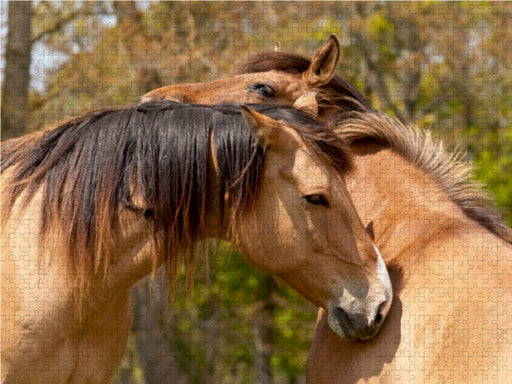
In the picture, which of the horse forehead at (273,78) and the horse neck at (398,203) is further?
the horse forehead at (273,78)

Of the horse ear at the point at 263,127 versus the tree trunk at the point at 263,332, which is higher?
the horse ear at the point at 263,127

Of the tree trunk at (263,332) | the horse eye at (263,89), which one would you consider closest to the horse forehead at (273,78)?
the horse eye at (263,89)

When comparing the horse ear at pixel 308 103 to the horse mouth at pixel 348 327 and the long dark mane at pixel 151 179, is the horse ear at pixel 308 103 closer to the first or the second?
the long dark mane at pixel 151 179

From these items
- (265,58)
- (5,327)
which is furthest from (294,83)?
(5,327)

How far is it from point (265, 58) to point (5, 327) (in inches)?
107

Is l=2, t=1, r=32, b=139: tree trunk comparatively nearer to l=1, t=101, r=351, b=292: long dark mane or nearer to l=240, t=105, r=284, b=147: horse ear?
l=1, t=101, r=351, b=292: long dark mane

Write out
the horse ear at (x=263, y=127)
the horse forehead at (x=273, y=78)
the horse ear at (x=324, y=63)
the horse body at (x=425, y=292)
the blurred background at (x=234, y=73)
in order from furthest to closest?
the blurred background at (x=234, y=73), the horse forehead at (x=273, y=78), the horse ear at (x=324, y=63), the horse ear at (x=263, y=127), the horse body at (x=425, y=292)

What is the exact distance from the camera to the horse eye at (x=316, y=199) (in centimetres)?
310

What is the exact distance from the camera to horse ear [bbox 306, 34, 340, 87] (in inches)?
177

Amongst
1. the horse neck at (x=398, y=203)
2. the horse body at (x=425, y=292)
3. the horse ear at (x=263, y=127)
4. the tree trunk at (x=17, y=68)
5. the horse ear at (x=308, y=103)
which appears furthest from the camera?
the tree trunk at (x=17, y=68)

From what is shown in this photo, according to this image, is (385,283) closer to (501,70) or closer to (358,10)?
(501,70)

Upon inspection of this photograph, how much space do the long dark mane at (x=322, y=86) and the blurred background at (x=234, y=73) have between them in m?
1.67

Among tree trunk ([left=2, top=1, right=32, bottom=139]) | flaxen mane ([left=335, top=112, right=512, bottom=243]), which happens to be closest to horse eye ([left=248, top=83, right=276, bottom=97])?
flaxen mane ([left=335, top=112, right=512, bottom=243])

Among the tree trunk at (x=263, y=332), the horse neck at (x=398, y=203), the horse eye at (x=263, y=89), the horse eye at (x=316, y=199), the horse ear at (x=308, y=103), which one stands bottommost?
the tree trunk at (x=263, y=332)
